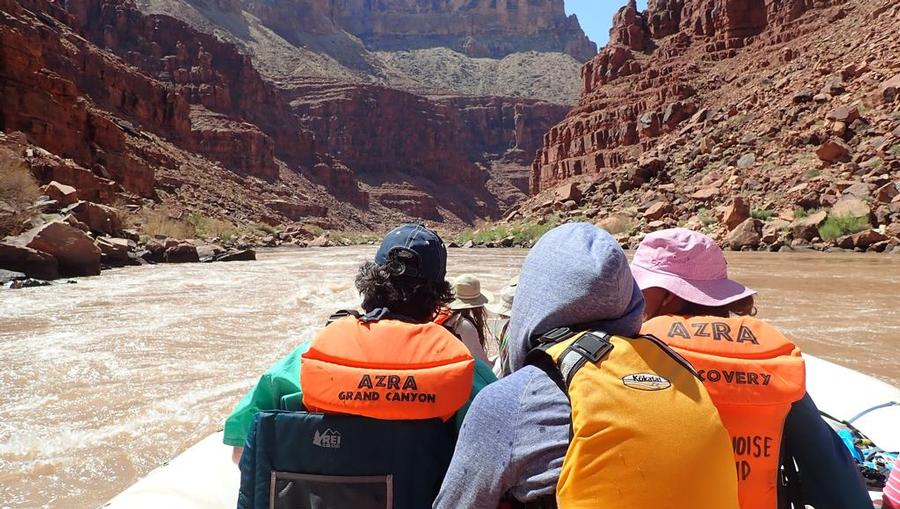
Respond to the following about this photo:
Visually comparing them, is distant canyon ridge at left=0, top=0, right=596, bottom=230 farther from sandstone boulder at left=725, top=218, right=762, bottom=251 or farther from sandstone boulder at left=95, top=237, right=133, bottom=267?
sandstone boulder at left=725, top=218, right=762, bottom=251

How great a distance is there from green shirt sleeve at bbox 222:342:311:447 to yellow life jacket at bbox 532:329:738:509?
743 millimetres

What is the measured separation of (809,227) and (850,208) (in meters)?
1.03

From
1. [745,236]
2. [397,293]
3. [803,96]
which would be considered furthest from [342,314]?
[803,96]

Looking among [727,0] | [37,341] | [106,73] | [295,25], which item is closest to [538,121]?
[295,25]

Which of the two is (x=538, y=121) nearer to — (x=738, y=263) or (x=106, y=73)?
→ (x=106, y=73)

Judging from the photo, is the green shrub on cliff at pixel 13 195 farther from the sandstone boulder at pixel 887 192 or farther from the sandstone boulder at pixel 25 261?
the sandstone boulder at pixel 887 192

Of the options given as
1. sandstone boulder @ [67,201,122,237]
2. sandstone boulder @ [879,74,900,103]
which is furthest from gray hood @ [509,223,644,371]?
sandstone boulder @ [879,74,900,103]

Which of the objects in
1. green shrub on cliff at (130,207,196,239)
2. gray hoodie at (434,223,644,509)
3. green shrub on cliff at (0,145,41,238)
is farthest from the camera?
green shrub on cliff at (130,207,196,239)

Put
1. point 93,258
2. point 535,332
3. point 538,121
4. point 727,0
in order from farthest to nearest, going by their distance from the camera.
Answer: point 538,121 < point 727,0 < point 93,258 < point 535,332

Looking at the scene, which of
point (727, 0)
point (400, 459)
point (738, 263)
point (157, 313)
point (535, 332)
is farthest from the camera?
point (727, 0)

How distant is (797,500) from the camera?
1465 mm

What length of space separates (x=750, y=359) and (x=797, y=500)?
1.25ft

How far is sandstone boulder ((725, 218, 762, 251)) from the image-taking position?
1612 cm

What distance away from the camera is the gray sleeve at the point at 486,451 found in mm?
A: 1069
